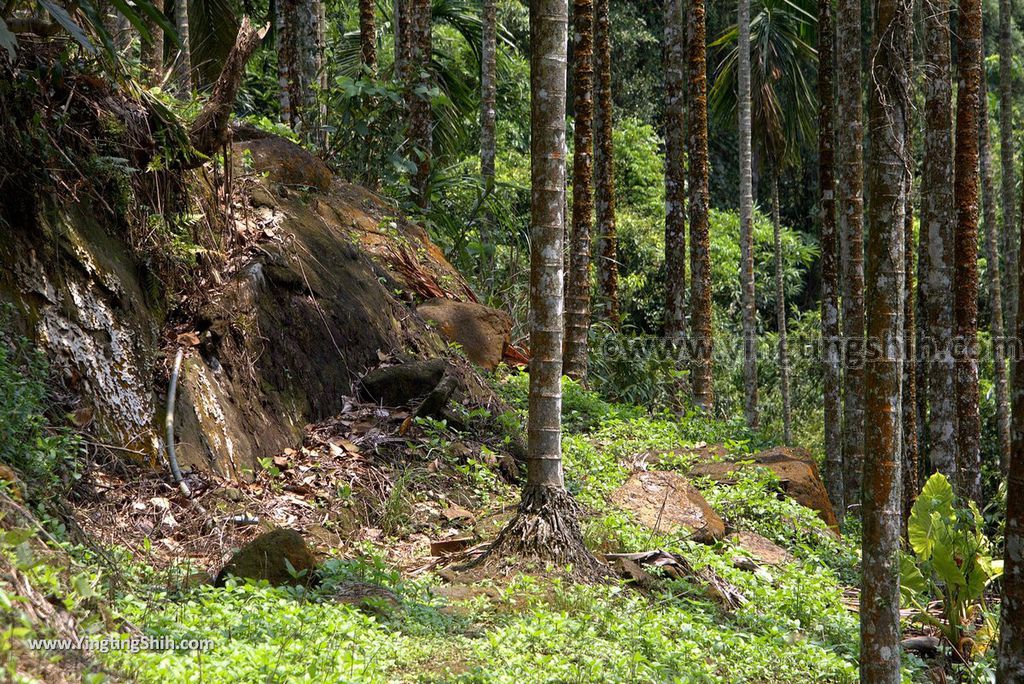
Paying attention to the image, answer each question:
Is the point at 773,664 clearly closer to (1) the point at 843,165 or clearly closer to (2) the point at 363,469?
(2) the point at 363,469

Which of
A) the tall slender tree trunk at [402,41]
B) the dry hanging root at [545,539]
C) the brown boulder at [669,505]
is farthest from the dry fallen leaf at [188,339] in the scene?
the tall slender tree trunk at [402,41]

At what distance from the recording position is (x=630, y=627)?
5332 mm

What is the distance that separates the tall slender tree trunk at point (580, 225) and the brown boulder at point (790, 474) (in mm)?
2530

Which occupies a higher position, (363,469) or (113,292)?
(113,292)

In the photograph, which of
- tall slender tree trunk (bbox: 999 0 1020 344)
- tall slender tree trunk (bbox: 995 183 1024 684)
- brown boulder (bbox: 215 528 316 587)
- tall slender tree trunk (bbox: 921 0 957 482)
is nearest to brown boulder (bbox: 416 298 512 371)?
tall slender tree trunk (bbox: 921 0 957 482)

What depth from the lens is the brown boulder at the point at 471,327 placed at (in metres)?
9.96

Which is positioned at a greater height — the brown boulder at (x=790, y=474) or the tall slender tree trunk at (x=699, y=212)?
the tall slender tree trunk at (x=699, y=212)

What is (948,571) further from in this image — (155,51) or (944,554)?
(155,51)

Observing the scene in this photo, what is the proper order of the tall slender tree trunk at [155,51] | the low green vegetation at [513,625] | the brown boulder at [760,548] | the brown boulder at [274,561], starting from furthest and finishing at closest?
1. the tall slender tree trunk at [155,51]
2. the brown boulder at [760,548]
3. the brown boulder at [274,561]
4. the low green vegetation at [513,625]

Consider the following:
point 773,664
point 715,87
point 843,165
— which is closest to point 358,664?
point 773,664

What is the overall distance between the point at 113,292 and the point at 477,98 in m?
12.8

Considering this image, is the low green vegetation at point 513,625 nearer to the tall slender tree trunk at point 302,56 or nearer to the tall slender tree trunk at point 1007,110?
the tall slender tree trunk at point 302,56

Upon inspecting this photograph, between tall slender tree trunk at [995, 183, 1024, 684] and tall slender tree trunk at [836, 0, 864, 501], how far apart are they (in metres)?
3.12

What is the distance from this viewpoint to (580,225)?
11.3m
